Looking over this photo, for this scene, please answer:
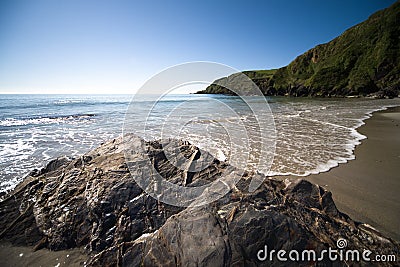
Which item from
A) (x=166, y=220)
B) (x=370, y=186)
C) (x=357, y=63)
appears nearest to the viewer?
(x=166, y=220)

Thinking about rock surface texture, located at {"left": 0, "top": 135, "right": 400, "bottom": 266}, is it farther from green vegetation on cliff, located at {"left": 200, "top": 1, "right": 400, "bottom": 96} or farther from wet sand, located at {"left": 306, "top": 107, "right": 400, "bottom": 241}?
green vegetation on cliff, located at {"left": 200, "top": 1, "right": 400, "bottom": 96}

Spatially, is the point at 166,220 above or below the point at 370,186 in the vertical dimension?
above

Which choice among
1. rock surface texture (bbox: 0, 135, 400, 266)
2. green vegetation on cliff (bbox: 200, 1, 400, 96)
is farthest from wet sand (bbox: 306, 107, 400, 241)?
green vegetation on cliff (bbox: 200, 1, 400, 96)

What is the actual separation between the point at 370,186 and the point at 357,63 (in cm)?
7572

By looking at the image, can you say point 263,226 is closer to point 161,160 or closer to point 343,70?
point 161,160

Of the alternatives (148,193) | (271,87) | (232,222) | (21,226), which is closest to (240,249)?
(232,222)

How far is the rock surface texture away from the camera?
210 centimetres

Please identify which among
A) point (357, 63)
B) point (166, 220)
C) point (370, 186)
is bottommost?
point (370, 186)

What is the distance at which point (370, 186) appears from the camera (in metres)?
4.82

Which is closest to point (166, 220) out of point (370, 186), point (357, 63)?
point (370, 186)

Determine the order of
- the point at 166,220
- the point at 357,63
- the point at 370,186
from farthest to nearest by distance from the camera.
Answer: the point at 357,63
the point at 370,186
the point at 166,220

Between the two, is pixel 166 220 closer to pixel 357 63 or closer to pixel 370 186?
pixel 370 186

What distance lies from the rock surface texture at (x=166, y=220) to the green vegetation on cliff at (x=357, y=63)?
58.0m

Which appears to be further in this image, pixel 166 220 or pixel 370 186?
pixel 370 186
